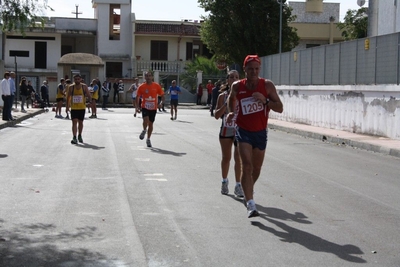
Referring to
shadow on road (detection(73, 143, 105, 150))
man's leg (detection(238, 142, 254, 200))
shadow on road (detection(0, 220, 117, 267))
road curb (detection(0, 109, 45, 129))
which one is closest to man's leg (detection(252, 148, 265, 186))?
man's leg (detection(238, 142, 254, 200))

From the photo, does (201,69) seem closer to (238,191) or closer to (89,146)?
(89,146)

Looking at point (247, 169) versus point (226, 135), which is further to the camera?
point (226, 135)

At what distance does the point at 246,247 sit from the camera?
295 inches

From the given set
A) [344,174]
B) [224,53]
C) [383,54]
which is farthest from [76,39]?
[344,174]

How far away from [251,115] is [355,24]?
56393mm

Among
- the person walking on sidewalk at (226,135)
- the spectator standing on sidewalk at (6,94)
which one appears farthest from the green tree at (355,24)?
the person walking on sidewalk at (226,135)

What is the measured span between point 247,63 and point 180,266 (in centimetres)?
315

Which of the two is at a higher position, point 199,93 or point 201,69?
point 201,69

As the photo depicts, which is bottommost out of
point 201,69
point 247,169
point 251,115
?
point 247,169

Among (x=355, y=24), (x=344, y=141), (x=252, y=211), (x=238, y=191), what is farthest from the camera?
(x=355, y=24)

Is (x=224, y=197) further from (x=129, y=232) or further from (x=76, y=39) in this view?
(x=76, y=39)

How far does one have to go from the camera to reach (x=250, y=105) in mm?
8945

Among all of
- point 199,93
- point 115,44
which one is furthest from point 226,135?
point 115,44

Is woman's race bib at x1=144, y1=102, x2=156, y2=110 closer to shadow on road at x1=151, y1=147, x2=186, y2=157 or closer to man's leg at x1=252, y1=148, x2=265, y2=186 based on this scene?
shadow on road at x1=151, y1=147, x2=186, y2=157
